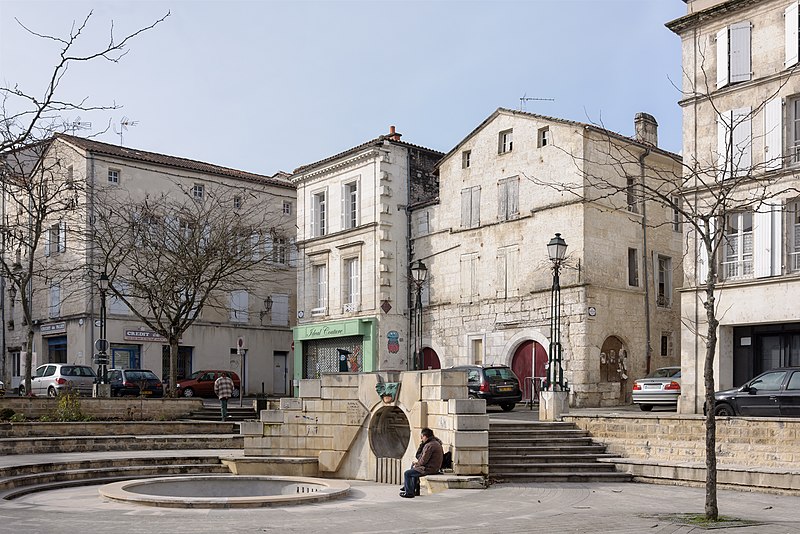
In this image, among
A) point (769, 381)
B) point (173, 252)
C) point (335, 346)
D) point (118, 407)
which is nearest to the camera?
point (769, 381)

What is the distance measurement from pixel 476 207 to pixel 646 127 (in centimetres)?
718

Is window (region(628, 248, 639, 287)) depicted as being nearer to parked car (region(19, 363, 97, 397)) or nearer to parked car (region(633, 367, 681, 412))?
parked car (region(633, 367, 681, 412))

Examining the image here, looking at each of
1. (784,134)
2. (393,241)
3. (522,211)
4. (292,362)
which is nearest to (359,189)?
(393,241)

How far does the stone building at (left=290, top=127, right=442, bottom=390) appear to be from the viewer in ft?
123

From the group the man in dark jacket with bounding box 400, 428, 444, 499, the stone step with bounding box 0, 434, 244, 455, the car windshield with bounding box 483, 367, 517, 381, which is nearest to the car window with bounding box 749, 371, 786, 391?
the man in dark jacket with bounding box 400, 428, 444, 499

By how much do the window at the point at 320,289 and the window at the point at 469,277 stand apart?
787 cm

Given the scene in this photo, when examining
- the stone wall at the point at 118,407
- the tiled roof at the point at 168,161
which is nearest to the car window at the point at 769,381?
the stone wall at the point at 118,407

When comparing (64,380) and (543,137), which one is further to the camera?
(64,380)

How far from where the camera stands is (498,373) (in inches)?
1120


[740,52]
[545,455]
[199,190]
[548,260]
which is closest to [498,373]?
[548,260]

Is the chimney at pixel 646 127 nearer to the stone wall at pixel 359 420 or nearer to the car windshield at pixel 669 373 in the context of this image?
the car windshield at pixel 669 373

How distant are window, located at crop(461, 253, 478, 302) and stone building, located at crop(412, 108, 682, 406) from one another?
0.05 meters

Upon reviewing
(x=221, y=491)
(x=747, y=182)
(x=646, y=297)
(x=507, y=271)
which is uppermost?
(x=747, y=182)

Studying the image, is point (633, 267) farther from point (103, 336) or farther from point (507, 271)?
point (103, 336)
